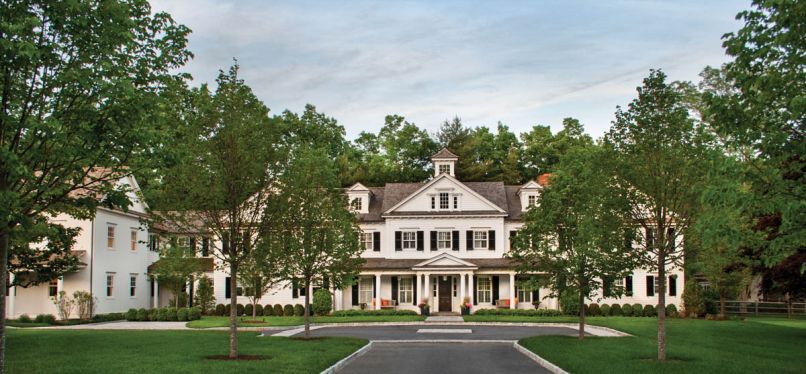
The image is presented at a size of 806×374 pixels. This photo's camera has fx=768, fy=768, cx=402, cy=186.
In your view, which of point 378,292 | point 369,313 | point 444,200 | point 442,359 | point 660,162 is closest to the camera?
point 660,162

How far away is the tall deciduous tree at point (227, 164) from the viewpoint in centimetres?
1923

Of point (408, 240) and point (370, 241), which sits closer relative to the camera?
point (408, 240)

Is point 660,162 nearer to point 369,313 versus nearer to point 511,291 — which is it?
point 369,313

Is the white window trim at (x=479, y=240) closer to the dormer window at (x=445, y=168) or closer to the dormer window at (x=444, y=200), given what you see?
the dormer window at (x=444, y=200)

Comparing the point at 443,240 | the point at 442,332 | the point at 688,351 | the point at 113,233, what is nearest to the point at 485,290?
the point at 443,240

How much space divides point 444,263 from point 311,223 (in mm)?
25177

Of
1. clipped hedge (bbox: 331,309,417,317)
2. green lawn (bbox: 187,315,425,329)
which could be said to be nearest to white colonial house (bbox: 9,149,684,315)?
clipped hedge (bbox: 331,309,417,317)

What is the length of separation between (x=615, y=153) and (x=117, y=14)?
12.7m

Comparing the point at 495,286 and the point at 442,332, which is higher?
the point at 495,286

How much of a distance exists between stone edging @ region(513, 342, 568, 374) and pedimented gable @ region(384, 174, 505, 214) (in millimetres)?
25645

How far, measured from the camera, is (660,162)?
1923cm

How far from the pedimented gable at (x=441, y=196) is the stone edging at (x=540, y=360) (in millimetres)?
25645

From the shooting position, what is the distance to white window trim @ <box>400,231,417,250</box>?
2063 inches

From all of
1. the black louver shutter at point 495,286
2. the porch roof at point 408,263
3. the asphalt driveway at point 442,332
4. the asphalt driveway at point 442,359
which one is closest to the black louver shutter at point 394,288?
the porch roof at point 408,263
